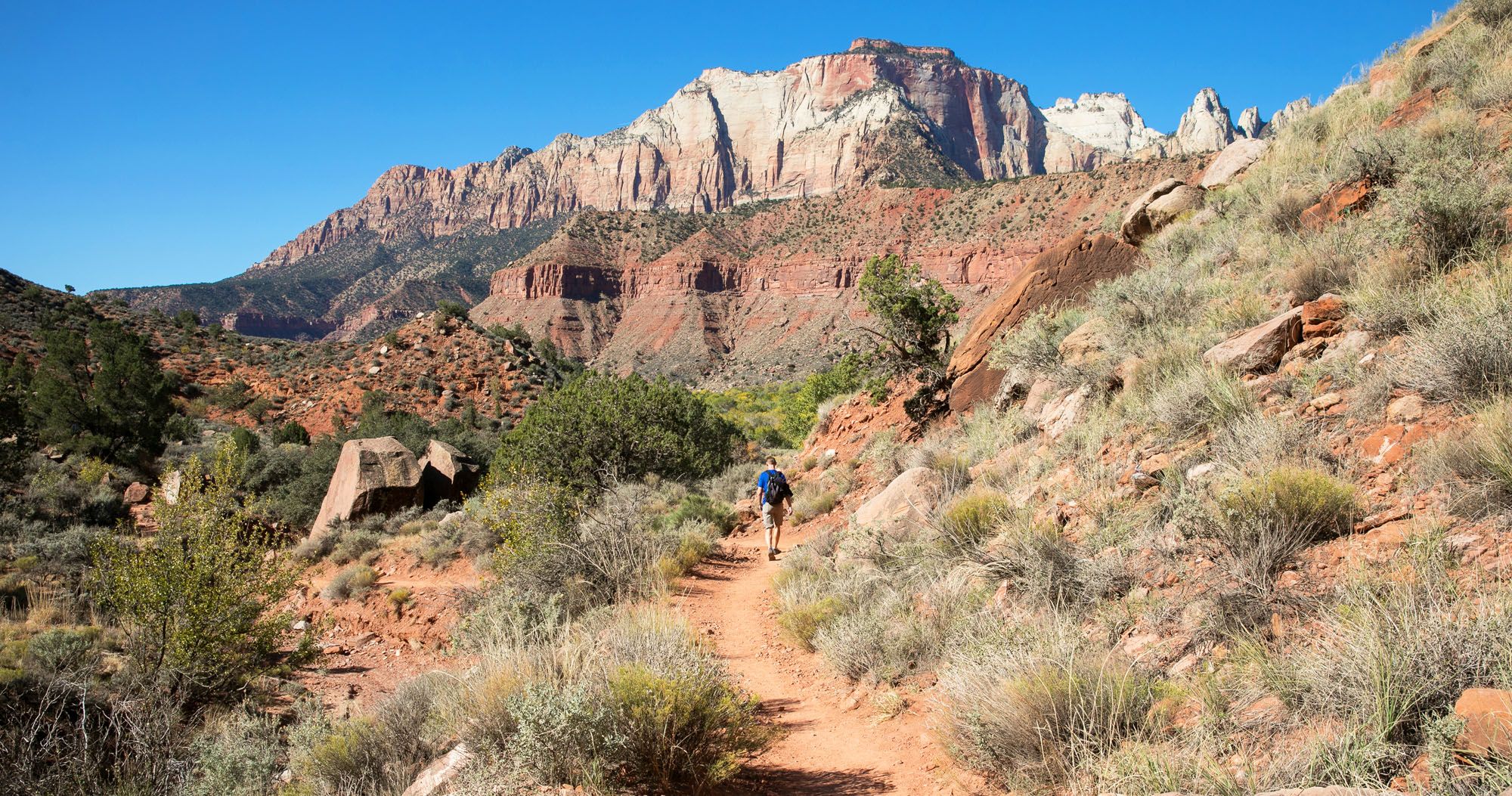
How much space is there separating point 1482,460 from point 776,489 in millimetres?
7744

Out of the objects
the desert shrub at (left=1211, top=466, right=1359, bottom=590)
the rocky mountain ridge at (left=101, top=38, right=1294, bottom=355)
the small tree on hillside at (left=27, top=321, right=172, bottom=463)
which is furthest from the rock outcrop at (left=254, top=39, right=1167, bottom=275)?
the desert shrub at (left=1211, top=466, right=1359, bottom=590)

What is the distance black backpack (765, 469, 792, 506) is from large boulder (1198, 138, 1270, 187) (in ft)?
33.7

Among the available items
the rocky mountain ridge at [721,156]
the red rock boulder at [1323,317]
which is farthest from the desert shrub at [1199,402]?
the rocky mountain ridge at [721,156]

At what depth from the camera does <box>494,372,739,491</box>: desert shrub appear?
15.4 m

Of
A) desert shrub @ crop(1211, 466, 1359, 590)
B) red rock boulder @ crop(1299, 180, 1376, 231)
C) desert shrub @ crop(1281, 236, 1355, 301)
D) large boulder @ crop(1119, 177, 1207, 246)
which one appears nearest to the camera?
desert shrub @ crop(1211, 466, 1359, 590)

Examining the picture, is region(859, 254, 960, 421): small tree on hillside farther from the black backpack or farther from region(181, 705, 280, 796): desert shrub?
region(181, 705, 280, 796): desert shrub

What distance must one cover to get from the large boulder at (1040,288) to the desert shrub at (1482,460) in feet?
25.0

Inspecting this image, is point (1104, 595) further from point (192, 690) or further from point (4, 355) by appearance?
point (4, 355)

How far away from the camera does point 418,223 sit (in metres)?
180

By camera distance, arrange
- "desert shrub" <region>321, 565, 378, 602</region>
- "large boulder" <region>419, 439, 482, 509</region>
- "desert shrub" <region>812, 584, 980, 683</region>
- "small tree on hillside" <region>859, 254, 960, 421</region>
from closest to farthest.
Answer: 1. "desert shrub" <region>812, 584, 980, 683</region>
2. "desert shrub" <region>321, 565, 378, 602</region>
3. "small tree on hillside" <region>859, 254, 960, 421</region>
4. "large boulder" <region>419, 439, 482, 509</region>

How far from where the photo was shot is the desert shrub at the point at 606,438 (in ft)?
50.5

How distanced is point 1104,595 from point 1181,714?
1326mm

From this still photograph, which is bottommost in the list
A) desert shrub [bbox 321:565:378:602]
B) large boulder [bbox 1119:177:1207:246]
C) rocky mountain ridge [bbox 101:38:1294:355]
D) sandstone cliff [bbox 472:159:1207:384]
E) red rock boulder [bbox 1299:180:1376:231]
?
desert shrub [bbox 321:565:378:602]

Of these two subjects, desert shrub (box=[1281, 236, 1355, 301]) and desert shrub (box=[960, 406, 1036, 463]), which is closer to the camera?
desert shrub (box=[1281, 236, 1355, 301])
